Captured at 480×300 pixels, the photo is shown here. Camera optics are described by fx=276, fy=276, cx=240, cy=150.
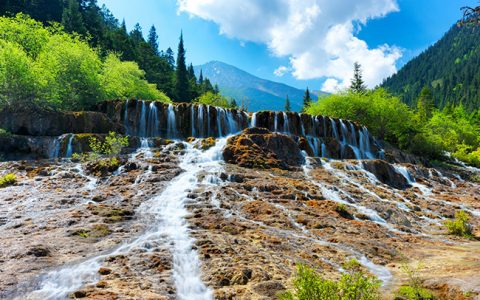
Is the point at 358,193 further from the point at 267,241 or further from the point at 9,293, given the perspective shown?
the point at 9,293

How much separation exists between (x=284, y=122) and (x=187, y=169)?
17429 mm

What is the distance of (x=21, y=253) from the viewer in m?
7.58

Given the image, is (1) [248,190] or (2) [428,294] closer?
(2) [428,294]

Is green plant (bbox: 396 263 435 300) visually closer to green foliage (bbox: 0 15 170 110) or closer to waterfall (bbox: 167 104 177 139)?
waterfall (bbox: 167 104 177 139)

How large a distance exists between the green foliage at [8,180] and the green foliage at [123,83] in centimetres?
1846

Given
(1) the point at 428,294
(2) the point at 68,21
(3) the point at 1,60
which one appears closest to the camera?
(1) the point at 428,294

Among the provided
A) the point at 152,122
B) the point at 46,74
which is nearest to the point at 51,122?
the point at 46,74

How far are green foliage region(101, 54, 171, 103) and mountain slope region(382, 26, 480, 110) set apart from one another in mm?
128529

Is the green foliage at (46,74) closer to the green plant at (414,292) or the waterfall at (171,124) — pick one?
the waterfall at (171,124)

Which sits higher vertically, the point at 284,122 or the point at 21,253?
the point at 284,122

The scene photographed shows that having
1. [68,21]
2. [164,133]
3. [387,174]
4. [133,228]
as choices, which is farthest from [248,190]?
[68,21]

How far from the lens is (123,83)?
1571 inches

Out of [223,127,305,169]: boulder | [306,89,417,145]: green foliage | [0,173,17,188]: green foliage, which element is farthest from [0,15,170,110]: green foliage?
[306,89,417,145]: green foliage

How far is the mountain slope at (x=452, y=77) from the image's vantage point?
131 metres
